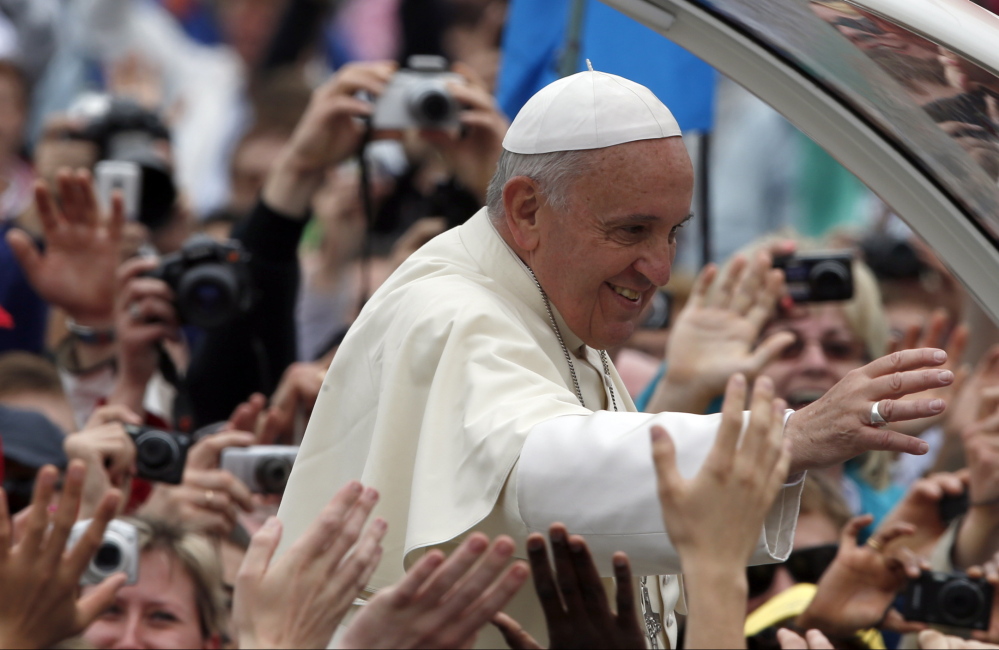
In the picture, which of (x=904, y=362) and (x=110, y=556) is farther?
(x=110, y=556)

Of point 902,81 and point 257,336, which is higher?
→ point 902,81

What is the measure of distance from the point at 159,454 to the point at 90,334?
0.93 metres

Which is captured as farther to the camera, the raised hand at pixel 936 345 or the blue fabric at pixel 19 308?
the blue fabric at pixel 19 308

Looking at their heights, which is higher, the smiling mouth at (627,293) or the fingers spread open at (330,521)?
the smiling mouth at (627,293)

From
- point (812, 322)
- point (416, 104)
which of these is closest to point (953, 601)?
point (812, 322)

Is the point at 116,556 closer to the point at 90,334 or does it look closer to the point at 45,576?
the point at 45,576

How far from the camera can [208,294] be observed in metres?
4.39

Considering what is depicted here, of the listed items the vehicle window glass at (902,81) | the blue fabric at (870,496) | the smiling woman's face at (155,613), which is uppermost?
the vehicle window glass at (902,81)

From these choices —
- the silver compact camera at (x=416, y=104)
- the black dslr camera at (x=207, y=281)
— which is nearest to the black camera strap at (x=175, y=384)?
the black dslr camera at (x=207, y=281)

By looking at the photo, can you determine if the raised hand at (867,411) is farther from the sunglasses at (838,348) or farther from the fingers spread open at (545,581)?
the sunglasses at (838,348)

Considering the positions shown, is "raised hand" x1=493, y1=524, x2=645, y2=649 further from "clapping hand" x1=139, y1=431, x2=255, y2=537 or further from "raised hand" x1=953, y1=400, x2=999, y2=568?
"raised hand" x1=953, y1=400, x2=999, y2=568

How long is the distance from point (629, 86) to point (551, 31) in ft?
10.1

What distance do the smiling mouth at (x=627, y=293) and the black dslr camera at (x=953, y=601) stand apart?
5.16 feet

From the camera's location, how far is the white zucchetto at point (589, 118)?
255cm
